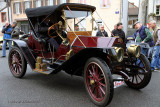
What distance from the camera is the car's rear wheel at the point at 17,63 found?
479 centimetres

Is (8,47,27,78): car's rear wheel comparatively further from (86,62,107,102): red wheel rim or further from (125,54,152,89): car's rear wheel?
(125,54,152,89): car's rear wheel

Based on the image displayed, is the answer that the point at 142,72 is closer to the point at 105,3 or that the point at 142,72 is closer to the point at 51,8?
the point at 51,8

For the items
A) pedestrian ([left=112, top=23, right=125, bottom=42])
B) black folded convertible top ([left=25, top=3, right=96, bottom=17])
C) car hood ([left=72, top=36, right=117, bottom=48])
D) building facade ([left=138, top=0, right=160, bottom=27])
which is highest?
building facade ([left=138, top=0, right=160, bottom=27])

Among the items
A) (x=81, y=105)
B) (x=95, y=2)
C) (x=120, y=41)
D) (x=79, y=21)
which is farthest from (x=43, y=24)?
(x=95, y=2)

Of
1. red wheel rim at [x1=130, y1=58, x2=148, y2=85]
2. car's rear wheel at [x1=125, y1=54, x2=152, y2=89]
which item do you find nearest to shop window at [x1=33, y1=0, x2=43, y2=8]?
red wheel rim at [x1=130, y1=58, x2=148, y2=85]

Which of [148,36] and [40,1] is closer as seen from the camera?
[148,36]

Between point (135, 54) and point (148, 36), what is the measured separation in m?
2.46

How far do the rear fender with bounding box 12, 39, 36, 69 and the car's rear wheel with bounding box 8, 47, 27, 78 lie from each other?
0.51 feet

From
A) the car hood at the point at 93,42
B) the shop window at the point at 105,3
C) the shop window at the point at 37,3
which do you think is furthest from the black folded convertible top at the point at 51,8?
the shop window at the point at 37,3

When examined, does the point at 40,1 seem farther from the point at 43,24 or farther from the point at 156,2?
the point at 43,24

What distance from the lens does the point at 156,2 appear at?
21.3 meters

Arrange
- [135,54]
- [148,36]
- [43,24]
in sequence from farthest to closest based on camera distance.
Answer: [148,36] < [43,24] < [135,54]

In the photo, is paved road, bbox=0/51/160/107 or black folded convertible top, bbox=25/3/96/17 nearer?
paved road, bbox=0/51/160/107

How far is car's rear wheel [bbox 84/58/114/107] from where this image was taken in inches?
114
